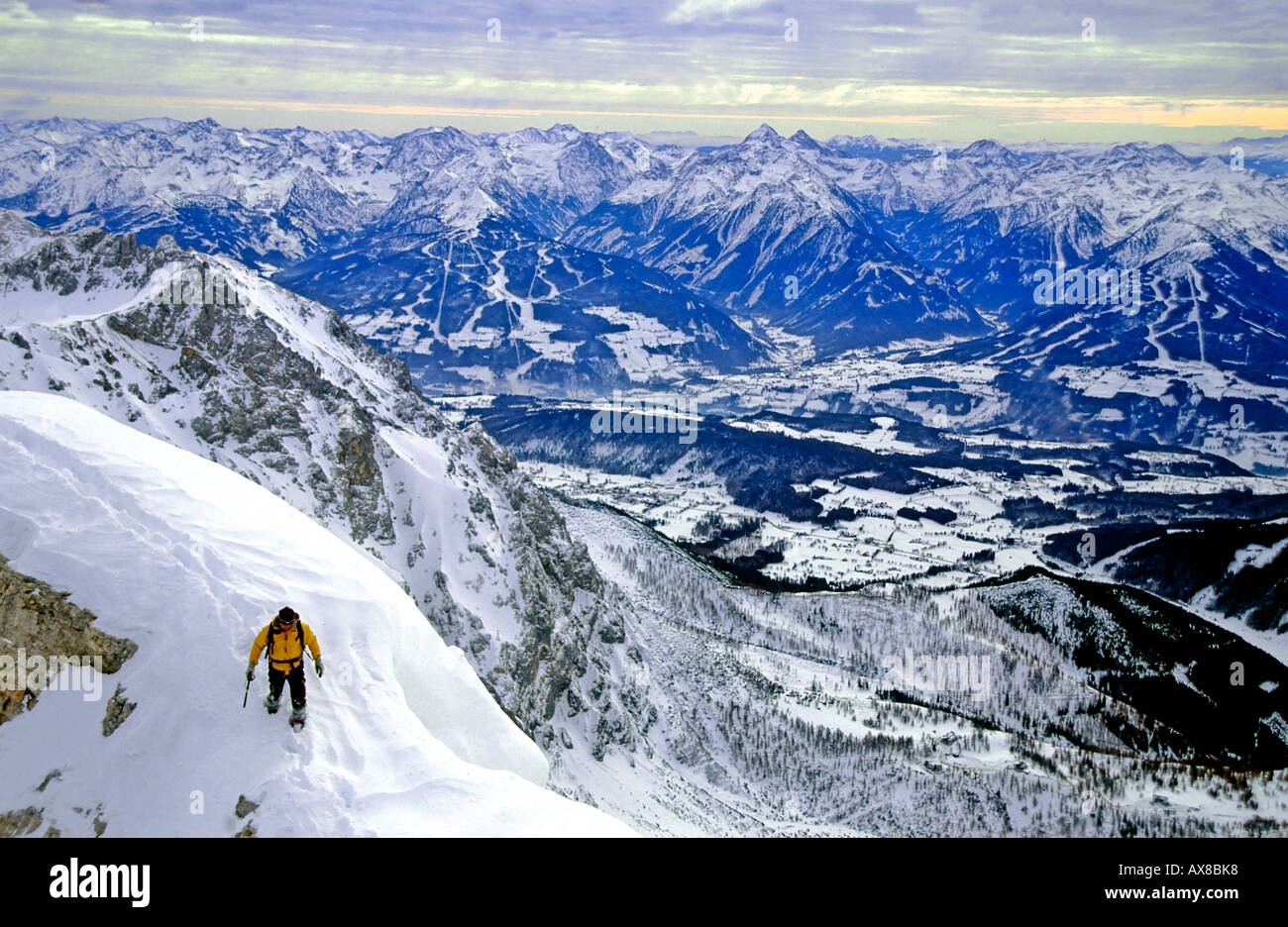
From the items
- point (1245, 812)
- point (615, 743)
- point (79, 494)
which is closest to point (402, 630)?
point (79, 494)

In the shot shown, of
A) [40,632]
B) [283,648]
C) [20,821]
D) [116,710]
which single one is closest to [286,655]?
[283,648]

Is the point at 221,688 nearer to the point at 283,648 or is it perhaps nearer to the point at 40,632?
the point at 283,648

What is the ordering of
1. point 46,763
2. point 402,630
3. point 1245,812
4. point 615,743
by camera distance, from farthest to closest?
point 615,743 → point 1245,812 → point 402,630 → point 46,763

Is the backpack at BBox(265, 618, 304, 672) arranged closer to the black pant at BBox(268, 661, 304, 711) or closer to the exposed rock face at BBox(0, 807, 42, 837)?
the black pant at BBox(268, 661, 304, 711)

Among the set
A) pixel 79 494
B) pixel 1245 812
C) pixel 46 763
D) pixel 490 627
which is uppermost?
pixel 79 494

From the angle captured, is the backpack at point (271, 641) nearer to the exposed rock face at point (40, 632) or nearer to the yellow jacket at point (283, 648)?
the yellow jacket at point (283, 648)

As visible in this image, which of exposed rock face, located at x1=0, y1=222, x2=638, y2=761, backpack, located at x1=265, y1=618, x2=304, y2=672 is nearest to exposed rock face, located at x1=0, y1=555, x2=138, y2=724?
backpack, located at x1=265, y1=618, x2=304, y2=672

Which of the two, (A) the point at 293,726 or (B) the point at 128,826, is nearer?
(B) the point at 128,826
